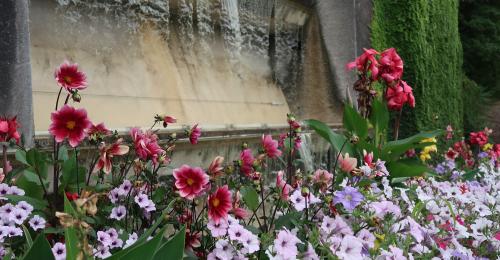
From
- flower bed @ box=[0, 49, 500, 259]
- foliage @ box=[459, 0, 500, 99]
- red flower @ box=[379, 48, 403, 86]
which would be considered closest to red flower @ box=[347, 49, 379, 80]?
red flower @ box=[379, 48, 403, 86]

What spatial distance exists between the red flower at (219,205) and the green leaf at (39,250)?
427 millimetres

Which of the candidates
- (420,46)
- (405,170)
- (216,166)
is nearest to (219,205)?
(216,166)

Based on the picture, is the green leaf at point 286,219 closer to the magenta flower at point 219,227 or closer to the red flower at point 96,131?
the magenta flower at point 219,227

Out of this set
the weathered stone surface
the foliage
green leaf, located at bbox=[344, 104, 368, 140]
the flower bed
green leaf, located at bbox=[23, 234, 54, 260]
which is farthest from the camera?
the foliage

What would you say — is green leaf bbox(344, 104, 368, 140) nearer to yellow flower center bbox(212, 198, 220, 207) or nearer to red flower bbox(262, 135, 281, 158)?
red flower bbox(262, 135, 281, 158)

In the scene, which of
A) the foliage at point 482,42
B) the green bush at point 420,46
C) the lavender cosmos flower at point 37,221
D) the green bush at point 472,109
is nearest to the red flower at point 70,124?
the lavender cosmos flower at point 37,221

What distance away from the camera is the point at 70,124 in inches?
51.0

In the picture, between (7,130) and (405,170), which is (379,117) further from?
(7,130)

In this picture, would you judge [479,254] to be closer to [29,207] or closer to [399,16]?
[29,207]

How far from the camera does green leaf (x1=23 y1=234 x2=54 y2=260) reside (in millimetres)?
916

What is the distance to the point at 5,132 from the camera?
1408 millimetres

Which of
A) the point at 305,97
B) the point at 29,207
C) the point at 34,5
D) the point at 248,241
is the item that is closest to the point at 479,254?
the point at 248,241

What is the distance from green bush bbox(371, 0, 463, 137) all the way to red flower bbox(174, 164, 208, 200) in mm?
3373

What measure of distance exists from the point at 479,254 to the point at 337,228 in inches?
31.2
